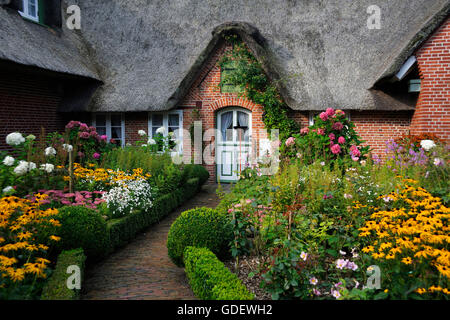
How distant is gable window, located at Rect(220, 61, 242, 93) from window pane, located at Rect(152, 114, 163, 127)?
225 cm

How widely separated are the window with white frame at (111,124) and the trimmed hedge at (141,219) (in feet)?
13.6

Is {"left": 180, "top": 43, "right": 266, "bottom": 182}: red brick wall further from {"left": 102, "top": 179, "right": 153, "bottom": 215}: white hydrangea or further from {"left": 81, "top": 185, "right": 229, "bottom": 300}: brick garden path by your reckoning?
{"left": 81, "top": 185, "right": 229, "bottom": 300}: brick garden path

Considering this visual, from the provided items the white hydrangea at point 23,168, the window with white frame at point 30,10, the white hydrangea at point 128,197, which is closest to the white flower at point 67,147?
the white hydrangea at point 128,197

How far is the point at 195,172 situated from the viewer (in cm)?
973

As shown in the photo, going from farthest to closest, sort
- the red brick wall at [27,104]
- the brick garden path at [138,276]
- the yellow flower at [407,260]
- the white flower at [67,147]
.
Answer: the red brick wall at [27,104], the white flower at [67,147], the brick garden path at [138,276], the yellow flower at [407,260]

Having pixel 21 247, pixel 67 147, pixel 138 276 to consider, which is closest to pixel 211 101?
pixel 67 147

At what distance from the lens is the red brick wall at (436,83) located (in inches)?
325

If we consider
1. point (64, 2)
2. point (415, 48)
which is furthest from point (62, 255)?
point (64, 2)

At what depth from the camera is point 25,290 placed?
118 inches

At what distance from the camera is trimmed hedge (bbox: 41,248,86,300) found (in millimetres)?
3184

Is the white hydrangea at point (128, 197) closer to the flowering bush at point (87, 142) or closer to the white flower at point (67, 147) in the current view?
the white flower at point (67, 147)

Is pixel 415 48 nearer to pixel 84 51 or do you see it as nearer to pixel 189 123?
pixel 189 123

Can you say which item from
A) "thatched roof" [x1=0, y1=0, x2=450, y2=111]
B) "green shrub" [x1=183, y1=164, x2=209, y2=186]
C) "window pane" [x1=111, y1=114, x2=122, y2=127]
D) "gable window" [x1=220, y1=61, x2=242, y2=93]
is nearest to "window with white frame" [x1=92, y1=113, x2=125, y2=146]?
"window pane" [x1=111, y1=114, x2=122, y2=127]

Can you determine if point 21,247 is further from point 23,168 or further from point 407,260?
point 407,260
